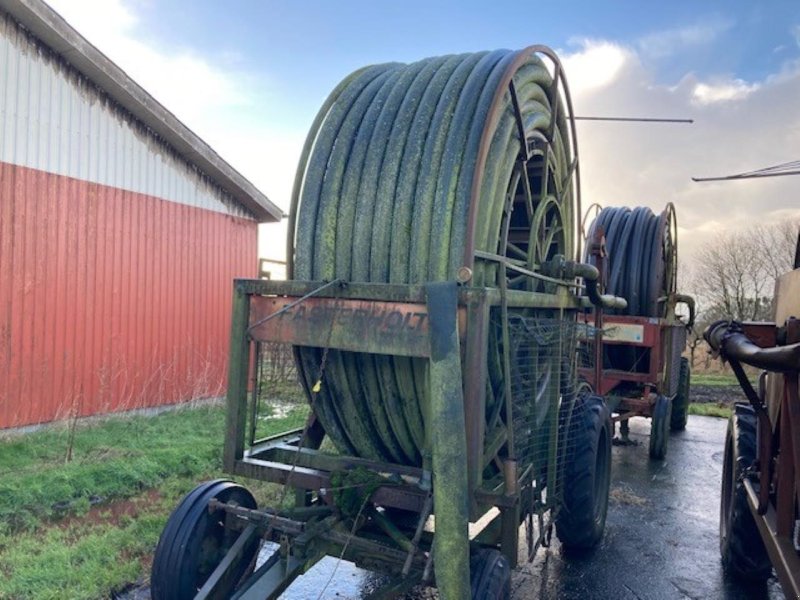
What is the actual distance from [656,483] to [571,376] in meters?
3.27

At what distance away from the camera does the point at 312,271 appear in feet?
11.9

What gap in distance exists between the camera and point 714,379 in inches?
684

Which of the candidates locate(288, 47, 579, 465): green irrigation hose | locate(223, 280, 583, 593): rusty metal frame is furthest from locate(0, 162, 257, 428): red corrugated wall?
locate(288, 47, 579, 465): green irrigation hose

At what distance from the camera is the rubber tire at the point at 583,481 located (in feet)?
14.4

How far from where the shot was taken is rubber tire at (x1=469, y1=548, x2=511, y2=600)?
9.13ft

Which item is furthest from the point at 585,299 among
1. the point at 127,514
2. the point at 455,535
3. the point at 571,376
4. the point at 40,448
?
the point at 40,448

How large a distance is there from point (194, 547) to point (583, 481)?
261 cm

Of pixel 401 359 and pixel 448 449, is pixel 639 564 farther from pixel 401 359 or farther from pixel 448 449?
pixel 448 449

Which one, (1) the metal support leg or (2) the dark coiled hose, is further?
(2) the dark coiled hose

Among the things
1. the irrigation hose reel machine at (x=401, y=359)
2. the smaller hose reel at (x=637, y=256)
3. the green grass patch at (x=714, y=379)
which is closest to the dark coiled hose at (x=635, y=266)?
the smaller hose reel at (x=637, y=256)

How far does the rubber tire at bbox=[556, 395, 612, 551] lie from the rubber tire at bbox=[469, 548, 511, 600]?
1.54 m

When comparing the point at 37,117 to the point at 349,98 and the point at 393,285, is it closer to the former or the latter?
the point at 349,98

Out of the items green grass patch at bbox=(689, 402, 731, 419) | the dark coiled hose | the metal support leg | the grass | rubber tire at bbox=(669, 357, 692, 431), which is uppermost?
the dark coiled hose

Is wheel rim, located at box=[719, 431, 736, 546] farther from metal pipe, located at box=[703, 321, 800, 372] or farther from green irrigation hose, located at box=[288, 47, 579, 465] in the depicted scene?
green irrigation hose, located at box=[288, 47, 579, 465]
